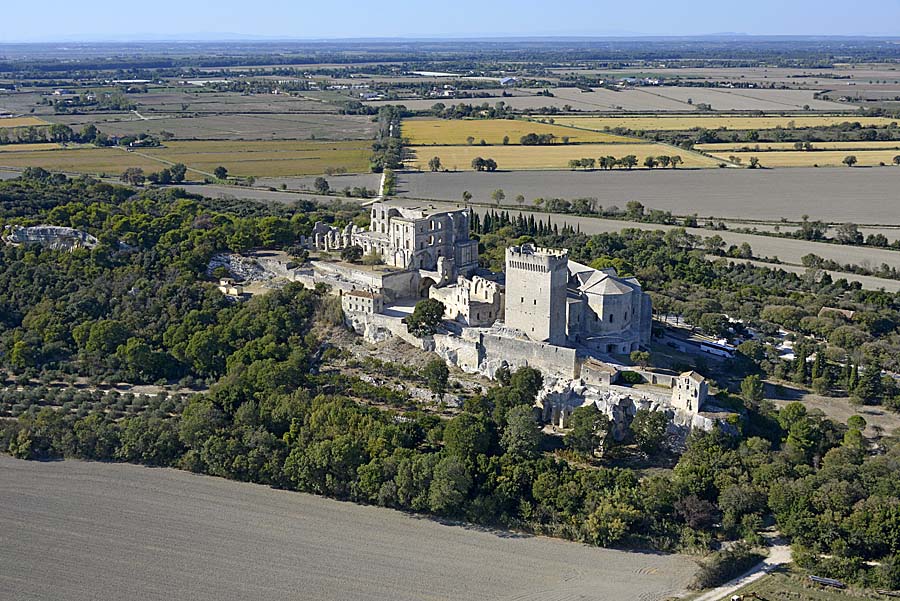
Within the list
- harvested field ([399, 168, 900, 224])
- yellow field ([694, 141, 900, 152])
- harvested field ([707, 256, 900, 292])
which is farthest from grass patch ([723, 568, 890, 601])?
yellow field ([694, 141, 900, 152])

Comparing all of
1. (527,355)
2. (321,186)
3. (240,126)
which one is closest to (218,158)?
(321,186)

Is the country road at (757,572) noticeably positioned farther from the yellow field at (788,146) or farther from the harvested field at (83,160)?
the yellow field at (788,146)

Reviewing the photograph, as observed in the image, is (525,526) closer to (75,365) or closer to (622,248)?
(75,365)

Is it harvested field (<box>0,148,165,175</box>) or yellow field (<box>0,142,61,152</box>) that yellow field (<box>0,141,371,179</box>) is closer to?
harvested field (<box>0,148,165,175</box>)

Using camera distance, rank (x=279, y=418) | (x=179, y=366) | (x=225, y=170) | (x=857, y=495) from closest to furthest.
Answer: (x=857, y=495)
(x=279, y=418)
(x=179, y=366)
(x=225, y=170)

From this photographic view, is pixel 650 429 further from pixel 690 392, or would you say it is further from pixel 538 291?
pixel 538 291

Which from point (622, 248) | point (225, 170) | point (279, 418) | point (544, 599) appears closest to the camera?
point (544, 599)

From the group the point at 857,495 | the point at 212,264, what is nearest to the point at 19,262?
the point at 212,264
